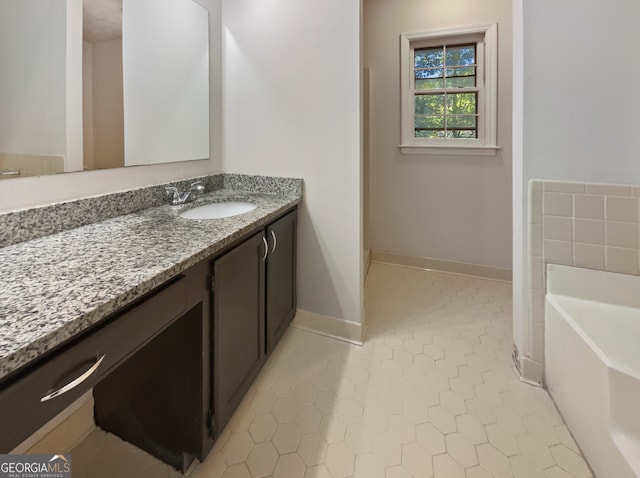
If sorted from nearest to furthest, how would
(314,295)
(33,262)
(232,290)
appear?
(33,262) → (232,290) → (314,295)

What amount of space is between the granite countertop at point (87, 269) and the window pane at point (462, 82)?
2.33 meters

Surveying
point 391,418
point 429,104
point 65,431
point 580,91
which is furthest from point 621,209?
point 65,431

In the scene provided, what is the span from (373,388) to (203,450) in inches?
32.2

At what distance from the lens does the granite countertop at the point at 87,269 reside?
0.58 metres

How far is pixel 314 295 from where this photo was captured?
2084mm

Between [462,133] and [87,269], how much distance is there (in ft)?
A: 9.65

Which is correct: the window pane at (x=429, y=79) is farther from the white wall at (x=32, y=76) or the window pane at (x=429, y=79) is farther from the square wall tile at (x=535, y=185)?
the white wall at (x=32, y=76)

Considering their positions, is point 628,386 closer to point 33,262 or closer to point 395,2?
point 33,262

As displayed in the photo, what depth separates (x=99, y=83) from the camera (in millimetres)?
1326

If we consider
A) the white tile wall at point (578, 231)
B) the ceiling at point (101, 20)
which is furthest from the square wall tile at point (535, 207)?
the ceiling at point (101, 20)

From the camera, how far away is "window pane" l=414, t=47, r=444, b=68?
2.86 meters

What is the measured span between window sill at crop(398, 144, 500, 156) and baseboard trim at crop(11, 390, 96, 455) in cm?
283

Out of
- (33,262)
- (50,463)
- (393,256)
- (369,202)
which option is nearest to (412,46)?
(369,202)

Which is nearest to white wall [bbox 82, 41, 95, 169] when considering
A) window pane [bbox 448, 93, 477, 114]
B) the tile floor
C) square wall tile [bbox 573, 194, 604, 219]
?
the tile floor
